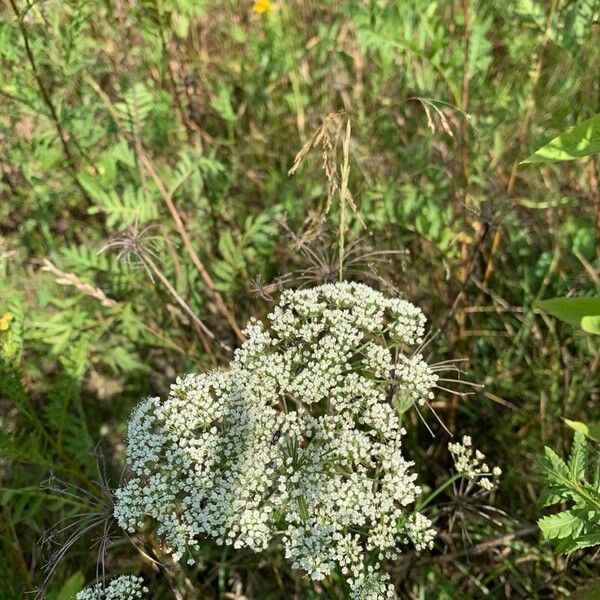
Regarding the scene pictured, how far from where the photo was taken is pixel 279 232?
3.13 m

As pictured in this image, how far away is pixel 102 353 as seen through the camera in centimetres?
321

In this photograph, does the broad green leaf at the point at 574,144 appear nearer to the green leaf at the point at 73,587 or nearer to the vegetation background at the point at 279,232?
the vegetation background at the point at 279,232

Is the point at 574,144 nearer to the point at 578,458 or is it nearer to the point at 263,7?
the point at 578,458

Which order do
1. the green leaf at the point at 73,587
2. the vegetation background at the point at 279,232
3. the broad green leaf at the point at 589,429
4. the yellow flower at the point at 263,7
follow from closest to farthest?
1. the broad green leaf at the point at 589,429
2. the green leaf at the point at 73,587
3. the vegetation background at the point at 279,232
4. the yellow flower at the point at 263,7

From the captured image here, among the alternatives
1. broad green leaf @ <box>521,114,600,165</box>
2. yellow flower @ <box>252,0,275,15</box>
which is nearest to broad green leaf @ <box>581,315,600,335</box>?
broad green leaf @ <box>521,114,600,165</box>

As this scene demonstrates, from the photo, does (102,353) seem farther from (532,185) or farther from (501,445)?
(532,185)

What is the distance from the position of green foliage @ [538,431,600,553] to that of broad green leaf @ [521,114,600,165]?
70 centimetres

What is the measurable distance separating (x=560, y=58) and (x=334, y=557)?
3154mm

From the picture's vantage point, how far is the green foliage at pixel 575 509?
5.54ft

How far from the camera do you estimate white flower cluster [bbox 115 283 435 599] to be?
1748 mm

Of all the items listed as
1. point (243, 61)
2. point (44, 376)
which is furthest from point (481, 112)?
point (44, 376)

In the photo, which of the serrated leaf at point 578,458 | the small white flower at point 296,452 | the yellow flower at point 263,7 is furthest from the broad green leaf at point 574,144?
the yellow flower at point 263,7

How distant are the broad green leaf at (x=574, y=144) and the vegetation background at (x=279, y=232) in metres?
0.76

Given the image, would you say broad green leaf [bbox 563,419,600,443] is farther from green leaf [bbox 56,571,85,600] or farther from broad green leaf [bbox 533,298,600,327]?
green leaf [bbox 56,571,85,600]
